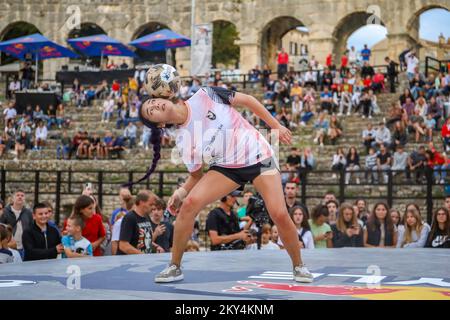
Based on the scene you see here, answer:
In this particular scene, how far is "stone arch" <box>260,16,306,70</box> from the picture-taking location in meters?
34.9

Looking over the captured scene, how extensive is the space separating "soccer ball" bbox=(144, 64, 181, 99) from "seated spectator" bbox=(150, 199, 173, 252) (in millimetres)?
3666

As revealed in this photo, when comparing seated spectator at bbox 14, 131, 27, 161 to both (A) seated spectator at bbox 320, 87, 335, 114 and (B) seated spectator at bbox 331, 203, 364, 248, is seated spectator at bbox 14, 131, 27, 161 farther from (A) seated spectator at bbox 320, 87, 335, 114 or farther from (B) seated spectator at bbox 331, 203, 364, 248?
(B) seated spectator at bbox 331, 203, 364, 248

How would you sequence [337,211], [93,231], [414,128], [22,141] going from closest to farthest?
1. [93,231]
2. [337,211]
3. [414,128]
4. [22,141]

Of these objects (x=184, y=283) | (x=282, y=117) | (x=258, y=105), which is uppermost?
(x=282, y=117)

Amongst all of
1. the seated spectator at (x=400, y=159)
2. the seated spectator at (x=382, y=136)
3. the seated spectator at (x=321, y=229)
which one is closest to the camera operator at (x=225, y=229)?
the seated spectator at (x=321, y=229)

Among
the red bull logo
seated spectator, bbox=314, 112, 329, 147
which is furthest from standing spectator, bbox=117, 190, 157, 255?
seated spectator, bbox=314, 112, 329, 147

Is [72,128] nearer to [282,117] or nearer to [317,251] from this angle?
[282,117]

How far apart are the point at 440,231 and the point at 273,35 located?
1042 inches

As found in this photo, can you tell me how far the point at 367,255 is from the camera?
841 cm

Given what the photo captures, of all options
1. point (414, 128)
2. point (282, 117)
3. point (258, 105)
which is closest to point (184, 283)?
point (258, 105)

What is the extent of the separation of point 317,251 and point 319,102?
16638 mm
